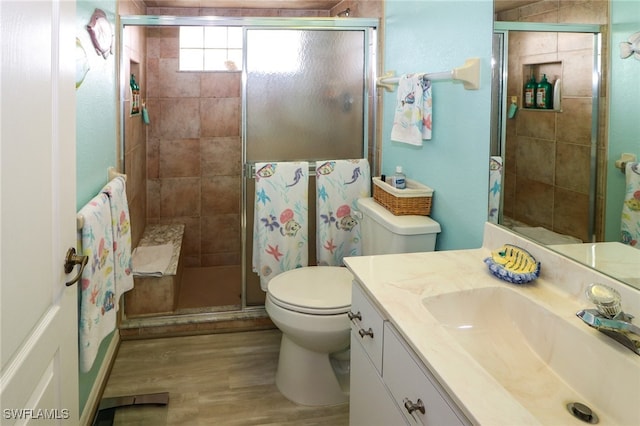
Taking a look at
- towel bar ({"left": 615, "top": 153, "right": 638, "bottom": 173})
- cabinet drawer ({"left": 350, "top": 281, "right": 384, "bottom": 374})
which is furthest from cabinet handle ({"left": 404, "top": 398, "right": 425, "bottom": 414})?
towel bar ({"left": 615, "top": 153, "right": 638, "bottom": 173})

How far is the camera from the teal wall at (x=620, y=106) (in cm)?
115

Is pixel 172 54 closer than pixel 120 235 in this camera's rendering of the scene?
No

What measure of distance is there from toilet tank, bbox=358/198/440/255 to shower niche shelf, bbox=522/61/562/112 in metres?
0.70

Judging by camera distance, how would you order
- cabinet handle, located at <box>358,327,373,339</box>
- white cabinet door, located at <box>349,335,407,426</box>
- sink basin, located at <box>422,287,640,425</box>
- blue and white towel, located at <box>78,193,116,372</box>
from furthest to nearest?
1. blue and white towel, located at <box>78,193,116,372</box>
2. cabinet handle, located at <box>358,327,373,339</box>
3. white cabinet door, located at <box>349,335,407,426</box>
4. sink basin, located at <box>422,287,640,425</box>

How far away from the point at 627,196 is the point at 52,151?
1374mm

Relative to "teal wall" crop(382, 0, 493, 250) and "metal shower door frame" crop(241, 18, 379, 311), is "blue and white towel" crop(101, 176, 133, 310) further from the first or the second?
"teal wall" crop(382, 0, 493, 250)

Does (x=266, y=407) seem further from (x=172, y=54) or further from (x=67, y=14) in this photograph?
(x=172, y=54)

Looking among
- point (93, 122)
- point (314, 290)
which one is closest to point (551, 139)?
point (314, 290)

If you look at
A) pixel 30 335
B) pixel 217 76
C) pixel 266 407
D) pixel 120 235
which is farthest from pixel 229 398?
pixel 217 76

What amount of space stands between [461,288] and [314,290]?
3.35ft

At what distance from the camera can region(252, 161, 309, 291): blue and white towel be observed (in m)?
2.75

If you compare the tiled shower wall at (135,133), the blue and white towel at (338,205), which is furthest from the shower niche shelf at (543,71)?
the tiled shower wall at (135,133)

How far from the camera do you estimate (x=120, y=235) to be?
84.7 inches

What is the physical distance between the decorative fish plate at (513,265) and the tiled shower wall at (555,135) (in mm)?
109
